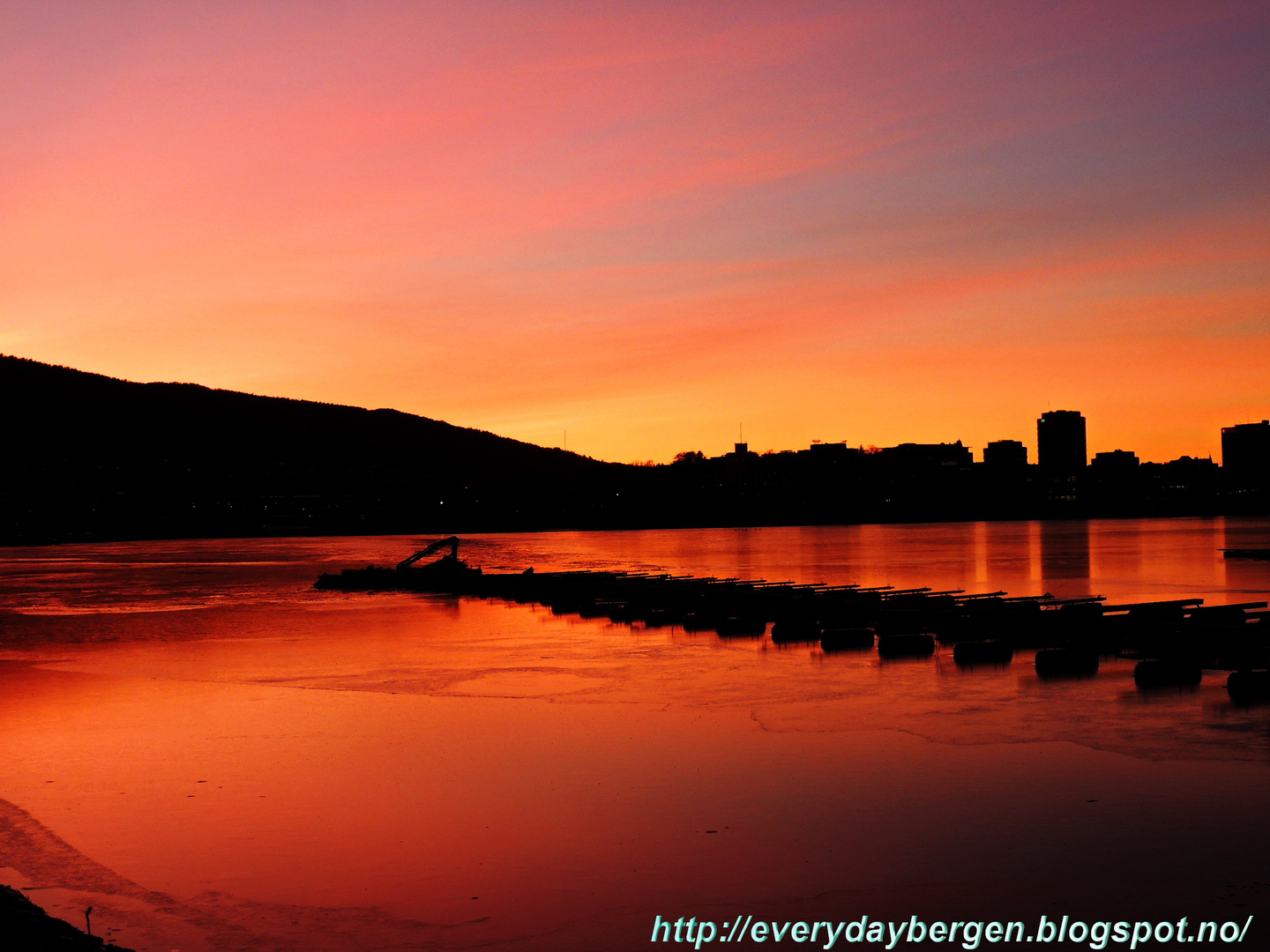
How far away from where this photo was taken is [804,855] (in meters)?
13.1

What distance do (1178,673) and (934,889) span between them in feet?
51.6

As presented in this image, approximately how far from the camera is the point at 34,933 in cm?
812

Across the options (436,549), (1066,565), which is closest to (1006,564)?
(1066,565)

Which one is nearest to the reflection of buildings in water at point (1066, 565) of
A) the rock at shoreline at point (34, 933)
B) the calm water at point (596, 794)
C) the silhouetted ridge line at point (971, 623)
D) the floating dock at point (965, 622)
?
the floating dock at point (965, 622)

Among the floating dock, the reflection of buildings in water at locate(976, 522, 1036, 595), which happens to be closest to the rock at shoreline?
the floating dock

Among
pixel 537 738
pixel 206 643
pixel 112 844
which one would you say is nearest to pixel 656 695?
pixel 537 738

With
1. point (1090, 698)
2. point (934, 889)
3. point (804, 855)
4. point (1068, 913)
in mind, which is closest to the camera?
point (1068, 913)

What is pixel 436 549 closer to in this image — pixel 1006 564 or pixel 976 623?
pixel 976 623

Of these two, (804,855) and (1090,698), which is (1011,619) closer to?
(1090,698)

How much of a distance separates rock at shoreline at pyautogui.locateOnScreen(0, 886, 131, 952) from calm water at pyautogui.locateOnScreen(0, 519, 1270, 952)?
1714 millimetres

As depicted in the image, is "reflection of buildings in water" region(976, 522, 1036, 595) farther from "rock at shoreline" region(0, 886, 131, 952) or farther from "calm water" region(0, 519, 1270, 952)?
"rock at shoreline" region(0, 886, 131, 952)

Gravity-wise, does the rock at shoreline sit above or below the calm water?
above

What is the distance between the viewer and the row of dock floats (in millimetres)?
25750

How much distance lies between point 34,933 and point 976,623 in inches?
1132
